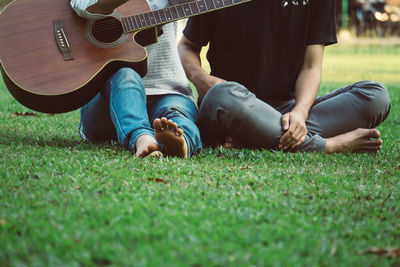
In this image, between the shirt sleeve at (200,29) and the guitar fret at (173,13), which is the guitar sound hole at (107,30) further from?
the shirt sleeve at (200,29)

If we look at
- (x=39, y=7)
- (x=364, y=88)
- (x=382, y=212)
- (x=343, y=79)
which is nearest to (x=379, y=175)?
(x=382, y=212)

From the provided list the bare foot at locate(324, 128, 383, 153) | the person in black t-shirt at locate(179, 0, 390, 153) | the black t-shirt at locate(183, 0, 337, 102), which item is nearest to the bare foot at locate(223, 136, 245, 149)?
the person in black t-shirt at locate(179, 0, 390, 153)

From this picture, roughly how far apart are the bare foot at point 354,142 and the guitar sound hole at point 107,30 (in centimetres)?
133

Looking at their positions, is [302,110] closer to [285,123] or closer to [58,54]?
[285,123]

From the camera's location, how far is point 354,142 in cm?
287

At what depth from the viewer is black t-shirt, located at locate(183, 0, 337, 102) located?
300 centimetres

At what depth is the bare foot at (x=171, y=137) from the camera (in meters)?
2.36

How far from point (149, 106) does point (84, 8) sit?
662mm

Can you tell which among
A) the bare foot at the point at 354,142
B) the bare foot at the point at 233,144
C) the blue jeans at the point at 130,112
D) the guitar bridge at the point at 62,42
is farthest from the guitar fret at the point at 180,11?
the bare foot at the point at 354,142

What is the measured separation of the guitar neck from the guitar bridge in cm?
33

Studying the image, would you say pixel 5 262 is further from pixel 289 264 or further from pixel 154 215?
pixel 289 264

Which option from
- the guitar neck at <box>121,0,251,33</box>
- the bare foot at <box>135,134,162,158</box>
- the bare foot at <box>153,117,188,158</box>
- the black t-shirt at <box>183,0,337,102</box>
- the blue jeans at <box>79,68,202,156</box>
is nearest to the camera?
the bare foot at <box>153,117,188,158</box>

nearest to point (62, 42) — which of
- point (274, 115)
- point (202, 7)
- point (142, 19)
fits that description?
point (142, 19)

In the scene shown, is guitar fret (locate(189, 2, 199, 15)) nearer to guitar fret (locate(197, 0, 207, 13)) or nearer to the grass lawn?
guitar fret (locate(197, 0, 207, 13))
